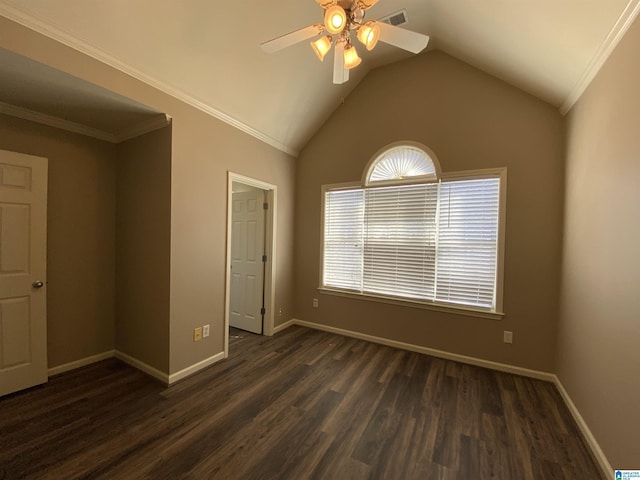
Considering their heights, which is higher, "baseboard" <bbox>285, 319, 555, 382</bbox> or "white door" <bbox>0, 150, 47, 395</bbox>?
"white door" <bbox>0, 150, 47, 395</bbox>

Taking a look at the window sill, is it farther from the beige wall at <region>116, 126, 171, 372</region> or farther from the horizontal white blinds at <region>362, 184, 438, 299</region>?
the beige wall at <region>116, 126, 171, 372</region>

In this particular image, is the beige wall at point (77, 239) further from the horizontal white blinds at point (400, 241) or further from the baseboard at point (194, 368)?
the horizontal white blinds at point (400, 241)

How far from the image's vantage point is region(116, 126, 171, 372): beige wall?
243cm

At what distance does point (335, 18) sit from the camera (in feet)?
4.70

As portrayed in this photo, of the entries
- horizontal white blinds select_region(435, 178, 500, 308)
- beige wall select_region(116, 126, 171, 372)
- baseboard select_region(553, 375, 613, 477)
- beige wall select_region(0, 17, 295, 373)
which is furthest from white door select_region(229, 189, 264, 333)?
baseboard select_region(553, 375, 613, 477)

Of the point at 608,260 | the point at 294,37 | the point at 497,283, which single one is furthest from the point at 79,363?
the point at 608,260

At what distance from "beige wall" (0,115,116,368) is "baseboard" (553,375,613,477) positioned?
442 cm

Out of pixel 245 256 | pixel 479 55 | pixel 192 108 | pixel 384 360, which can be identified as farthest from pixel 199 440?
pixel 479 55

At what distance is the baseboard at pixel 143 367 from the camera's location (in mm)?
2436

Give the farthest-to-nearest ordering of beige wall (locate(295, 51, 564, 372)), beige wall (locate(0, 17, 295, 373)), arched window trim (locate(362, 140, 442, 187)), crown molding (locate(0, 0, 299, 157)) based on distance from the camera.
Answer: arched window trim (locate(362, 140, 442, 187))
beige wall (locate(295, 51, 564, 372))
beige wall (locate(0, 17, 295, 373))
crown molding (locate(0, 0, 299, 157))

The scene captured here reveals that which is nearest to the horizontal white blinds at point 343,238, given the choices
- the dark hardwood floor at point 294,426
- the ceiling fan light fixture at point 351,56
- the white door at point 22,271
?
the dark hardwood floor at point 294,426

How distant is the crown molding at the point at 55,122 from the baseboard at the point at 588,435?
4.99 meters

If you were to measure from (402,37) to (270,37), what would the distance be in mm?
1477

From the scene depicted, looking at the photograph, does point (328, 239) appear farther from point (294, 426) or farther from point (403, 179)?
point (294, 426)
